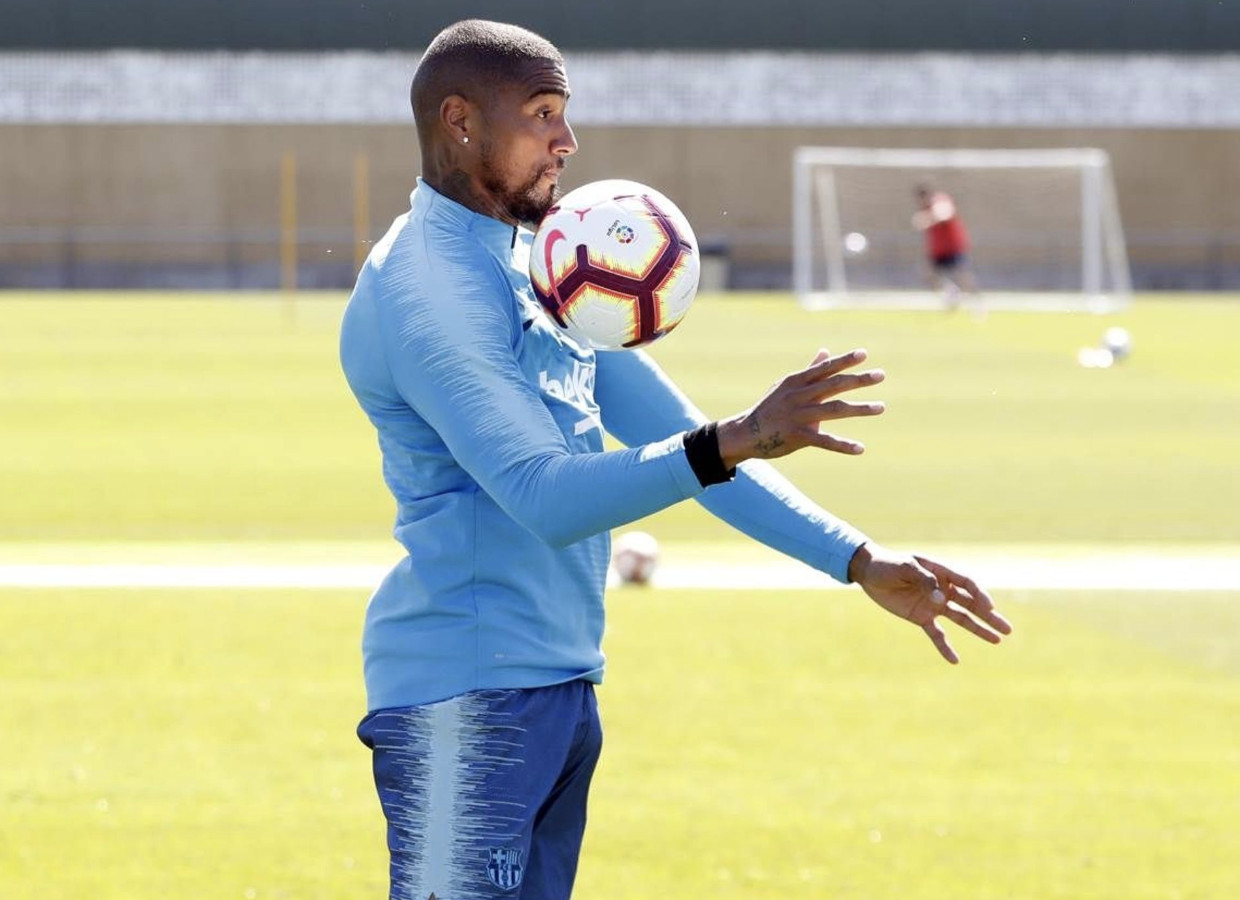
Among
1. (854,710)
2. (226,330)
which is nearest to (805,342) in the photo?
(226,330)

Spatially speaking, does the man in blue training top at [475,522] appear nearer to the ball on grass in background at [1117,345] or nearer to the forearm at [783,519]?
the forearm at [783,519]

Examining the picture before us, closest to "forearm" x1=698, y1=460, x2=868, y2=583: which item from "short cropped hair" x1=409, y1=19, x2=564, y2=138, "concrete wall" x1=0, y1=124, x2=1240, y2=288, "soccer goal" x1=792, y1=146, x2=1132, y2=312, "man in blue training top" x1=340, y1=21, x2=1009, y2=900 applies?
"man in blue training top" x1=340, y1=21, x2=1009, y2=900

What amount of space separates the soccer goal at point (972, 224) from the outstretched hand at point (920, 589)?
3950 cm

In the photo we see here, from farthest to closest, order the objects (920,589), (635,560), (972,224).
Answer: (972,224), (635,560), (920,589)

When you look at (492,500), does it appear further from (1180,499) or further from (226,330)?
(226,330)

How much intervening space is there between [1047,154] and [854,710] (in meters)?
40.6

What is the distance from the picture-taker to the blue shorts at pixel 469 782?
3.39 m

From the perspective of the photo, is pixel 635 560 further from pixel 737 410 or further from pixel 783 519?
pixel 737 410

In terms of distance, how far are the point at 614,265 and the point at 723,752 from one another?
4.09m

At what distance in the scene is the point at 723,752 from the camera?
7508mm

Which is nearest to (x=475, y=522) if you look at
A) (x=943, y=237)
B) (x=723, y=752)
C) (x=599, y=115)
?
(x=723, y=752)

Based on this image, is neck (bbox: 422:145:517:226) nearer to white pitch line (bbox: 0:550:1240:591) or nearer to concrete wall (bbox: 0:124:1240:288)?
white pitch line (bbox: 0:550:1240:591)

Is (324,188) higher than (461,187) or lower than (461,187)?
lower

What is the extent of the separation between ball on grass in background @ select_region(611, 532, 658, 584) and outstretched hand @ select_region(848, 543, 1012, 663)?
7.14 m
